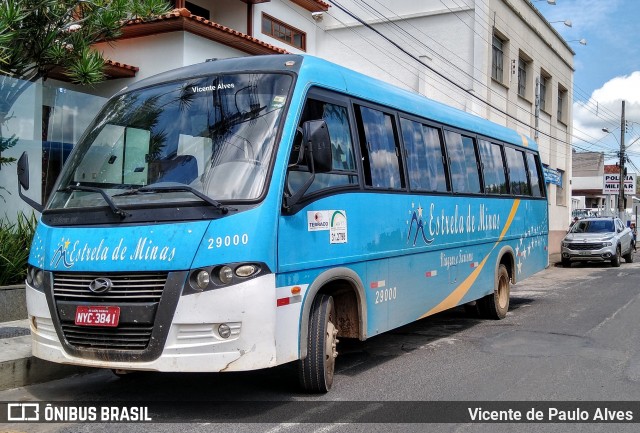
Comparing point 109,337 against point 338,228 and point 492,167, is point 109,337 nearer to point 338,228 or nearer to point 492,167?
point 338,228

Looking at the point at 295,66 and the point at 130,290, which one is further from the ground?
the point at 295,66

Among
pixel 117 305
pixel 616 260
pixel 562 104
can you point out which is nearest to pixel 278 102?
pixel 117 305

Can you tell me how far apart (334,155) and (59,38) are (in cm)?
605

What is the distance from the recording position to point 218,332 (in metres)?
4.96

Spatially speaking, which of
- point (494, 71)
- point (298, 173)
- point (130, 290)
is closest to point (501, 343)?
point (298, 173)

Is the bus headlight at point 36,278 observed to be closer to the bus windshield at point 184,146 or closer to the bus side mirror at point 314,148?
the bus windshield at point 184,146

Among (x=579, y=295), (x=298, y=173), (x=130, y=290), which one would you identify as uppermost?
(x=298, y=173)

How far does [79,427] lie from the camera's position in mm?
5223

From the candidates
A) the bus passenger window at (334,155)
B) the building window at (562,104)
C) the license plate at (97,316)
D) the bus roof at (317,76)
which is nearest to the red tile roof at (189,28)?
the bus roof at (317,76)

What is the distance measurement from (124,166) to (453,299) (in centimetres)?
499

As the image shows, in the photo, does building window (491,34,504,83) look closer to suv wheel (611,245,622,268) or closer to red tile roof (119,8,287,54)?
suv wheel (611,245,622,268)

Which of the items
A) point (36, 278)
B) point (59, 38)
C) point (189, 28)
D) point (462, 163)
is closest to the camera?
point (36, 278)

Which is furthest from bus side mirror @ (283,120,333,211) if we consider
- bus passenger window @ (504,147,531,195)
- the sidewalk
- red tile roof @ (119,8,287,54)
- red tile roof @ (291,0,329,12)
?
red tile roof @ (291,0,329,12)

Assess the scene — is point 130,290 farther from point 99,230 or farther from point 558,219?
point 558,219
